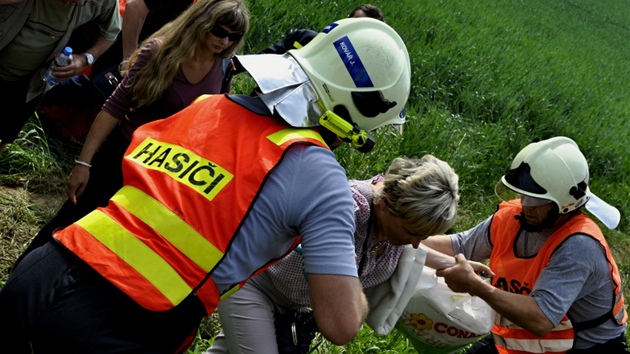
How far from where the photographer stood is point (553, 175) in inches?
148

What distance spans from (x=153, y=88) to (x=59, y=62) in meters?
0.75

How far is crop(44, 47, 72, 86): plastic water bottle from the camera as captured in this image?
3996mm

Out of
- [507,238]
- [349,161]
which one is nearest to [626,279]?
[349,161]

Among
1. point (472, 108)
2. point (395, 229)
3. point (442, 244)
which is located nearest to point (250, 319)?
point (395, 229)

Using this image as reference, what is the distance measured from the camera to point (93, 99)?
4844 millimetres

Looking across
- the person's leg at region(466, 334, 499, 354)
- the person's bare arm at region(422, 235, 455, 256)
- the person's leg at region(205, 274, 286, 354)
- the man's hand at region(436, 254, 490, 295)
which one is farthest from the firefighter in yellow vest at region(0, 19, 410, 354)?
the person's leg at region(466, 334, 499, 354)

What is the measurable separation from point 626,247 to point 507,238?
486 cm

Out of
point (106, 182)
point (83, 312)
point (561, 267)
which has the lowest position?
point (561, 267)

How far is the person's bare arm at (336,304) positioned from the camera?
7.07 feet

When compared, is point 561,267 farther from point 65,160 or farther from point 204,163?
point 65,160

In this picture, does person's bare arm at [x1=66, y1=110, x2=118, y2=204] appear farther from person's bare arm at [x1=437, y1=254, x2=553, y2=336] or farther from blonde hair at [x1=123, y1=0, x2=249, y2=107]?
person's bare arm at [x1=437, y1=254, x2=553, y2=336]

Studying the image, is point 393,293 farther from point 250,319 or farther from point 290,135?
point 290,135

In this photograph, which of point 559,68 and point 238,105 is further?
point 559,68

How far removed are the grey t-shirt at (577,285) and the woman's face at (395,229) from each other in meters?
0.96
